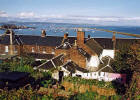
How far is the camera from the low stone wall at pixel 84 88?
21062 millimetres

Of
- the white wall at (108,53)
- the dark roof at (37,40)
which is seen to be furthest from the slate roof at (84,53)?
the dark roof at (37,40)

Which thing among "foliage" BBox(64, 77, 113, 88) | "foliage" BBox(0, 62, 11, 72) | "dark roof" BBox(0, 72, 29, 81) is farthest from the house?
"dark roof" BBox(0, 72, 29, 81)

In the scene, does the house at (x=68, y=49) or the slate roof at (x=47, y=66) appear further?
the house at (x=68, y=49)

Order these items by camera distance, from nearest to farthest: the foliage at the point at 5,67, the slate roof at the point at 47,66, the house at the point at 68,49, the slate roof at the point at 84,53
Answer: the slate roof at the point at 47,66 → the foliage at the point at 5,67 → the house at the point at 68,49 → the slate roof at the point at 84,53

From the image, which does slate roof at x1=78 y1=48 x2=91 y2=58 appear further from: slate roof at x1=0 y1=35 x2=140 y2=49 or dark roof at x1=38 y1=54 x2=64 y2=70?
slate roof at x1=0 y1=35 x2=140 y2=49

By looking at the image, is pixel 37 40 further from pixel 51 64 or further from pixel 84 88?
pixel 84 88

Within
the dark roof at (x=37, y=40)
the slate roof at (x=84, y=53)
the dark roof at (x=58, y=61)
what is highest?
the dark roof at (x=37, y=40)

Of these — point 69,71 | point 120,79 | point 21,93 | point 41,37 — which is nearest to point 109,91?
point 120,79

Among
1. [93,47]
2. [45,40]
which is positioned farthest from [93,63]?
[45,40]

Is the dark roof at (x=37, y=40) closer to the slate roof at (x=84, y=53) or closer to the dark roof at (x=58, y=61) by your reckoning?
the dark roof at (x=58, y=61)

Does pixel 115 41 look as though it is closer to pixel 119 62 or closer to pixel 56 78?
pixel 119 62

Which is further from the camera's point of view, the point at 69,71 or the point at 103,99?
the point at 69,71

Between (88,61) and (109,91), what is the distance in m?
11.3

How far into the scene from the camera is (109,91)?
69.0 ft
